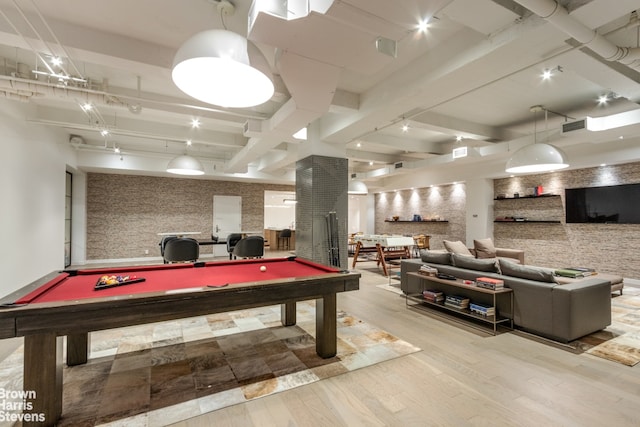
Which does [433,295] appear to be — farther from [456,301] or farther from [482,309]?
[482,309]

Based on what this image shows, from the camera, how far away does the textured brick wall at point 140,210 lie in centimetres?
917

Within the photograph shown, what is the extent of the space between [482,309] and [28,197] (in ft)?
24.6

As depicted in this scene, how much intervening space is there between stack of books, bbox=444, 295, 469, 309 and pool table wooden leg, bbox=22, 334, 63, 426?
4.29 metres

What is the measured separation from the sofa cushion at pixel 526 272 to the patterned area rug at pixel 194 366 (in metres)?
1.76

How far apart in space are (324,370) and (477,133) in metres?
6.12

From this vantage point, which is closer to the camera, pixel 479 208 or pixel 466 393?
pixel 466 393

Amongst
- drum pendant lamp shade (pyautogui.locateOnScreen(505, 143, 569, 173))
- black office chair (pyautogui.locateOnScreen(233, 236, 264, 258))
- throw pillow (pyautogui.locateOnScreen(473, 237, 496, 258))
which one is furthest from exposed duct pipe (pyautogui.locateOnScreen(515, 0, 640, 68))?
black office chair (pyautogui.locateOnScreen(233, 236, 264, 258))

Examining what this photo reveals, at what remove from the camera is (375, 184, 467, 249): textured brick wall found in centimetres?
967

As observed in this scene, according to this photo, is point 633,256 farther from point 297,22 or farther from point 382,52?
point 297,22

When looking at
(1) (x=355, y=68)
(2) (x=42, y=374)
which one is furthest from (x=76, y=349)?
(1) (x=355, y=68)

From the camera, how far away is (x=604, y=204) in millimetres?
6430

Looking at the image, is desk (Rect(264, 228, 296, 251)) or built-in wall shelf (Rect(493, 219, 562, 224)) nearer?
built-in wall shelf (Rect(493, 219, 562, 224))

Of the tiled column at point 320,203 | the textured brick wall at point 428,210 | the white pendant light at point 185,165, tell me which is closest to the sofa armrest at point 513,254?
the textured brick wall at point 428,210

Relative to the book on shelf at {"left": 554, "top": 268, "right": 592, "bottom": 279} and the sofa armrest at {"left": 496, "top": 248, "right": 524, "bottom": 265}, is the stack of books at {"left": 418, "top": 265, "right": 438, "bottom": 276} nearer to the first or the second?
the book on shelf at {"left": 554, "top": 268, "right": 592, "bottom": 279}
